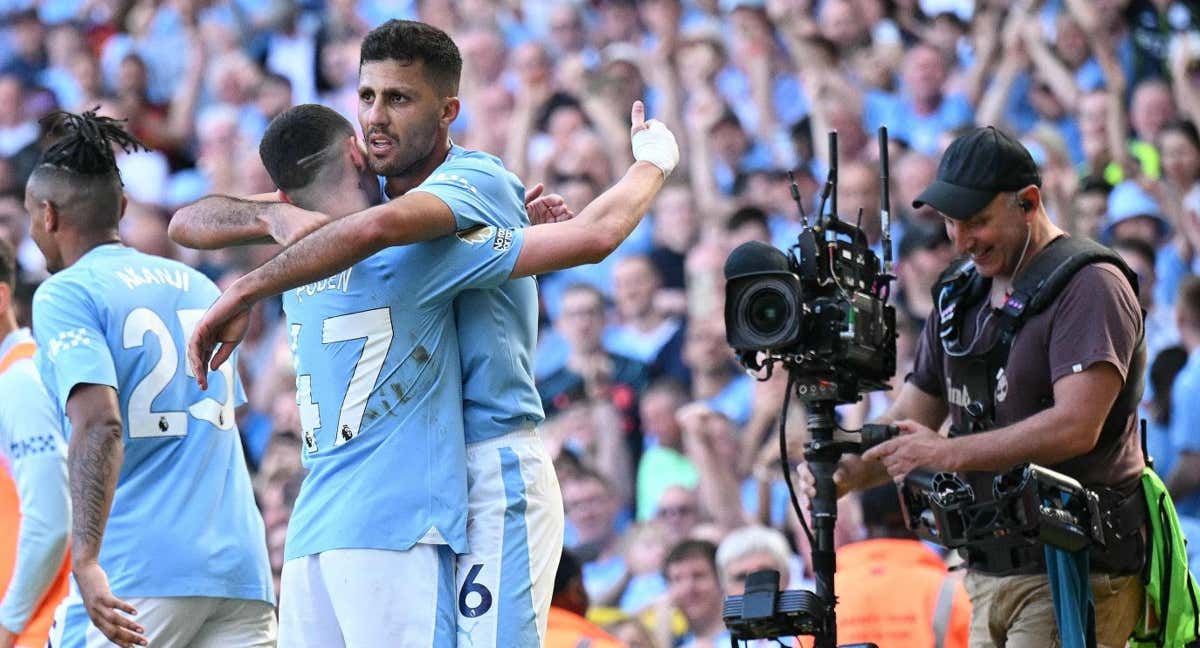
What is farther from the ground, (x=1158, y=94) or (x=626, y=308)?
(x=1158, y=94)

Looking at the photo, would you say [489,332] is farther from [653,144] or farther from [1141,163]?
[1141,163]

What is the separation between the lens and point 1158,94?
29.9ft

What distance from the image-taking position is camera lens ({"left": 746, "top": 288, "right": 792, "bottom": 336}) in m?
4.70

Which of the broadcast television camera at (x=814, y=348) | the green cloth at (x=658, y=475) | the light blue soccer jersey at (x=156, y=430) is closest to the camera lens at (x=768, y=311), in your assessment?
the broadcast television camera at (x=814, y=348)

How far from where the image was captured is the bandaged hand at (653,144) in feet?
14.4

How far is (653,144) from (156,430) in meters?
1.84

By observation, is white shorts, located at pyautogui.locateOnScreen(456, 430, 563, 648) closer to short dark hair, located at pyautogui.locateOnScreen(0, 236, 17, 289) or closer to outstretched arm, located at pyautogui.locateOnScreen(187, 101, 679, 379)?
outstretched arm, located at pyautogui.locateOnScreen(187, 101, 679, 379)

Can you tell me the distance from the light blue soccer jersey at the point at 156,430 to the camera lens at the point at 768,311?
1.72 m

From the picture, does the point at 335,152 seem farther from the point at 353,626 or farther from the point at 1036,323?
the point at 1036,323

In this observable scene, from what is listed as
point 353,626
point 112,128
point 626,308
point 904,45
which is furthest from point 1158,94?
point 353,626

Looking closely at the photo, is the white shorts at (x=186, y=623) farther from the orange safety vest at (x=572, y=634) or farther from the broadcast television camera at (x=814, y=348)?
the broadcast television camera at (x=814, y=348)

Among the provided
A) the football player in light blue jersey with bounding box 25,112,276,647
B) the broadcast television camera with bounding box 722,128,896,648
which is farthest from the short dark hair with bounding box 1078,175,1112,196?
the football player in light blue jersey with bounding box 25,112,276,647

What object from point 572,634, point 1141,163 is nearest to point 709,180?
point 1141,163

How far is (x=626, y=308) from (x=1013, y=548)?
18.0 feet
